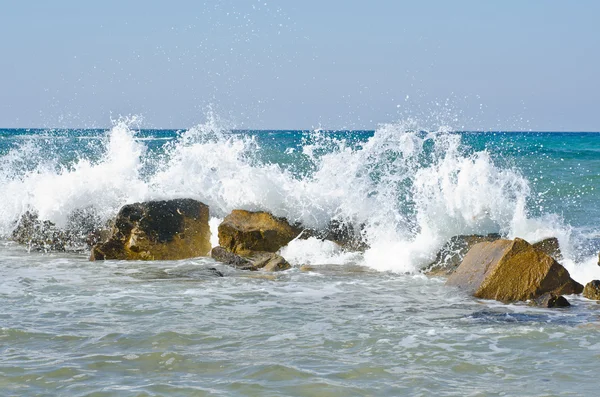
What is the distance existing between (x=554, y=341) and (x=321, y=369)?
1.60m

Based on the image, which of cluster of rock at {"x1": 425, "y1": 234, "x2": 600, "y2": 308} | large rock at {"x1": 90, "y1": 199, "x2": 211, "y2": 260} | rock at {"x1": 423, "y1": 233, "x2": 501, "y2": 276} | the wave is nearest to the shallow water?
cluster of rock at {"x1": 425, "y1": 234, "x2": 600, "y2": 308}

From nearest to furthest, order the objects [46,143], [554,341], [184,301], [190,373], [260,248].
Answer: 1. [190,373]
2. [554,341]
3. [184,301]
4. [260,248]
5. [46,143]

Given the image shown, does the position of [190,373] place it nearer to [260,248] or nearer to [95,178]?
[260,248]

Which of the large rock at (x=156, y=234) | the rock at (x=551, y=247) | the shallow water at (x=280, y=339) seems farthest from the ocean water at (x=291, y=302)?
the large rock at (x=156, y=234)

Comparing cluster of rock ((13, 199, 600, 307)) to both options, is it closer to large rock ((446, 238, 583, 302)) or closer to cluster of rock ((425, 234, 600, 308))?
cluster of rock ((425, 234, 600, 308))

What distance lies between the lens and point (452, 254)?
838 cm

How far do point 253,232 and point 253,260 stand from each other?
685 mm

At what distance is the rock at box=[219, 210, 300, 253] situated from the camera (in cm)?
892

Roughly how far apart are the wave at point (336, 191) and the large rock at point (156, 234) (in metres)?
0.72

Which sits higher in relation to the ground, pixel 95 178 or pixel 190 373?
pixel 95 178

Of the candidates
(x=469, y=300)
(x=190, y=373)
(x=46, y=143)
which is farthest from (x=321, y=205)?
(x=46, y=143)

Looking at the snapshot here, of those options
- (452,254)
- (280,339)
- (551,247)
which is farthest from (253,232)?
(280,339)

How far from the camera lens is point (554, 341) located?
503cm

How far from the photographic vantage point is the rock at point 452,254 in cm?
804
